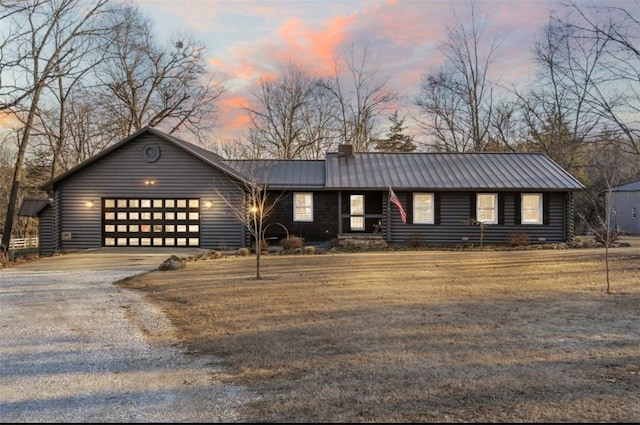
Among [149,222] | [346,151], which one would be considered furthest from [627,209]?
[149,222]

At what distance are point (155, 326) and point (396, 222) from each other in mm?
13460

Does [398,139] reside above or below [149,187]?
above

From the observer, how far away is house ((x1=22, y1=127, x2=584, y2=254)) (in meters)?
18.4

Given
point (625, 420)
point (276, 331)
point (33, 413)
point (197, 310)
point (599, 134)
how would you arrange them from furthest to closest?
point (599, 134) < point (197, 310) < point (276, 331) < point (33, 413) < point (625, 420)

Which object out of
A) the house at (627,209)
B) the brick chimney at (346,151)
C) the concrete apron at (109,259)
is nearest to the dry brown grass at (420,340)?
the concrete apron at (109,259)

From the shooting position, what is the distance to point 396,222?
1895 cm

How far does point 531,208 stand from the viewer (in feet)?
62.2

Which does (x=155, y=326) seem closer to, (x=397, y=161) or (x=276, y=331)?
(x=276, y=331)

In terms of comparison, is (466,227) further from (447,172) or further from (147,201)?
(147,201)

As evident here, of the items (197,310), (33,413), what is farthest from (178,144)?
(33,413)

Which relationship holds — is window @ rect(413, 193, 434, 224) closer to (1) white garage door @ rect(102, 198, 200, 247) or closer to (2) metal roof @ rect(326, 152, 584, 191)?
(2) metal roof @ rect(326, 152, 584, 191)

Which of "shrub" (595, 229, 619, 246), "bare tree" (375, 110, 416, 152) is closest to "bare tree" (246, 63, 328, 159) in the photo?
"bare tree" (375, 110, 416, 152)

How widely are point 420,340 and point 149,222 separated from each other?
50.5 ft

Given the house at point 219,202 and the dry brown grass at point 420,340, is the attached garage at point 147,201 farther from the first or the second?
the dry brown grass at point 420,340
